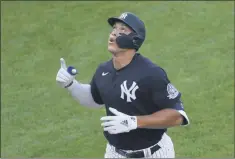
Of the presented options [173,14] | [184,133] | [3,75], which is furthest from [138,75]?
[173,14]

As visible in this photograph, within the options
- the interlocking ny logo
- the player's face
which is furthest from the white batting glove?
the player's face

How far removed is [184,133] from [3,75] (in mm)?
5149

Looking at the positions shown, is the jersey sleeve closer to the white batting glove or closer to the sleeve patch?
the sleeve patch

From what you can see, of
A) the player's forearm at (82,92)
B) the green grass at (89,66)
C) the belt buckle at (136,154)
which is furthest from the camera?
the green grass at (89,66)

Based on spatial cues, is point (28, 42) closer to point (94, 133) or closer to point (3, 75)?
point (3, 75)

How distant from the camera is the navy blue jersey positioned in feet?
17.9

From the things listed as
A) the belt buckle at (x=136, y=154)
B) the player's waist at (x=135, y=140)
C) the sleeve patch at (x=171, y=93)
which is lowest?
the belt buckle at (x=136, y=154)

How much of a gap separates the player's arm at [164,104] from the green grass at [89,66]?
3.99m

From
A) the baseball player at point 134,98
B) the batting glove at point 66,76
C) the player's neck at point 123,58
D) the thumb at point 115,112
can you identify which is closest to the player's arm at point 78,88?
the batting glove at point 66,76

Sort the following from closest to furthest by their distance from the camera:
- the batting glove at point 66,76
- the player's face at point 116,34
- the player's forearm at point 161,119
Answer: the player's forearm at point 161,119
the player's face at point 116,34
the batting glove at point 66,76

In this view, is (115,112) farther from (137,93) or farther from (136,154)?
(136,154)

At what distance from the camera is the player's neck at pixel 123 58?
5684 mm

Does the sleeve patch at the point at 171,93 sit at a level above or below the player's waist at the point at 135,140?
above

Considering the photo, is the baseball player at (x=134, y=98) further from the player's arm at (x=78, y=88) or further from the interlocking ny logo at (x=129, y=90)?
the player's arm at (x=78, y=88)
